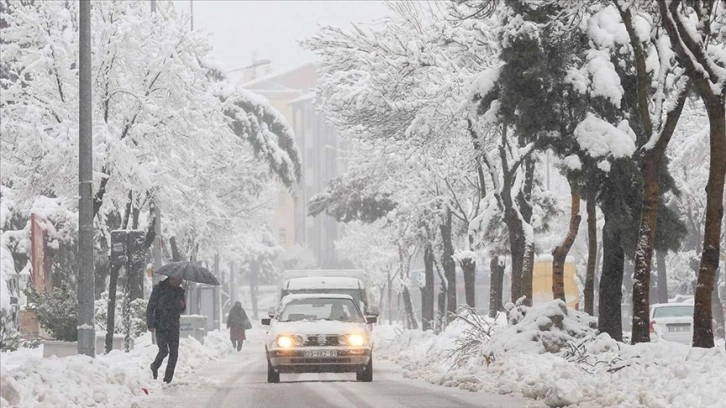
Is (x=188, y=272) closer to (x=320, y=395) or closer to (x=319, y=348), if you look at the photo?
(x=319, y=348)

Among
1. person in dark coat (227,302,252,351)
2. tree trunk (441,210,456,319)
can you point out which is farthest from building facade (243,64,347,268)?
tree trunk (441,210,456,319)

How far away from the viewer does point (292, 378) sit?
26.7 metres

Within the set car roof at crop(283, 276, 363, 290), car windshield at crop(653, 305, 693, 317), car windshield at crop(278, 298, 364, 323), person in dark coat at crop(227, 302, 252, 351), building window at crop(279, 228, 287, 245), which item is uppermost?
building window at crop(279, 228, 287, 245)

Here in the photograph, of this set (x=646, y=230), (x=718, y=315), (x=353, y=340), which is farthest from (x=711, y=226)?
(x=718, y=315)

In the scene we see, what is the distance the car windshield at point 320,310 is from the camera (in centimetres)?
2439

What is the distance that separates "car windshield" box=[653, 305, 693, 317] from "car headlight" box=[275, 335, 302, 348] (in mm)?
14252

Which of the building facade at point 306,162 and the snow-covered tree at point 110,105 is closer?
the snow-covered tree at point 110,105

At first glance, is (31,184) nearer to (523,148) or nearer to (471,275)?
(523,148)

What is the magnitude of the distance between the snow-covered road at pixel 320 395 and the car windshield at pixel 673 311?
11.2m

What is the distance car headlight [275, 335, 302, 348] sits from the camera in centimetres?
2302

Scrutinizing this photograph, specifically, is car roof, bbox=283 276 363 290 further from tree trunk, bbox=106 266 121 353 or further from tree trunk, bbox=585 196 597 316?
tree trunk, bbox=585 196 597 316

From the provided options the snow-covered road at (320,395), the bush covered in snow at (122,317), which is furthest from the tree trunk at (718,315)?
the snow-covered road at (320,395)

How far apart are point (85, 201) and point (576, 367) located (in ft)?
24.2

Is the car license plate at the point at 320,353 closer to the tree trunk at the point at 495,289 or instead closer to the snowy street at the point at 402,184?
the snowy street at the point at 402,184
